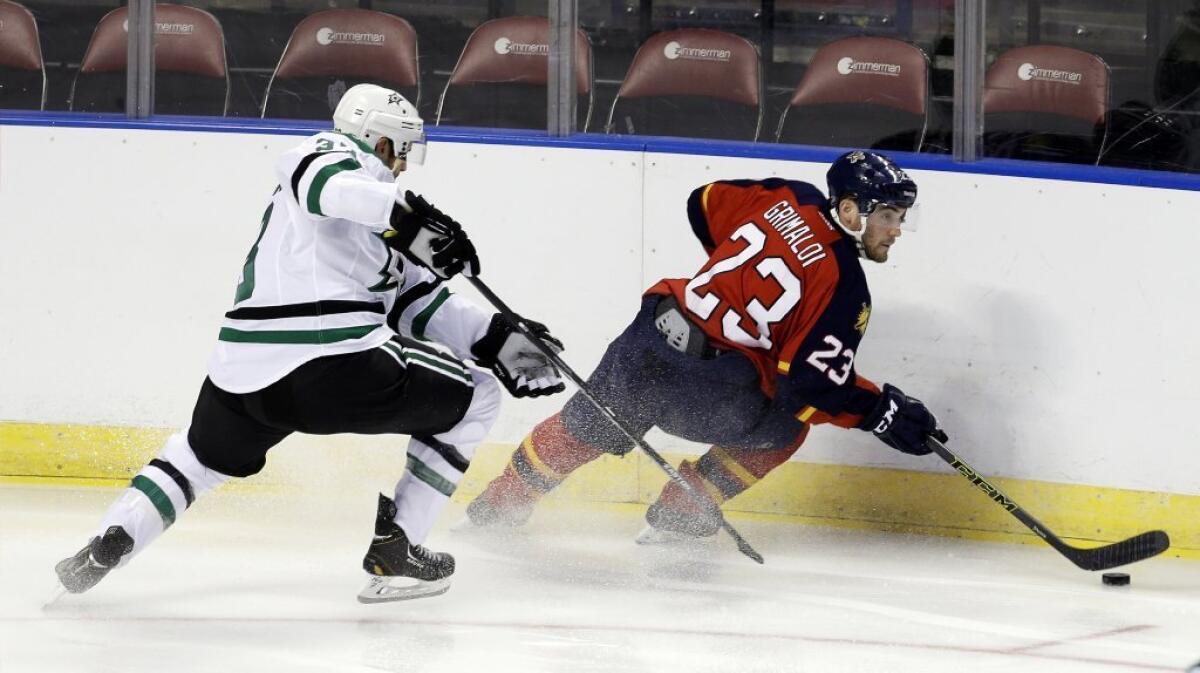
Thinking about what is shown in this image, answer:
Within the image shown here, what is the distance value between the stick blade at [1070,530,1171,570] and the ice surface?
0.05m

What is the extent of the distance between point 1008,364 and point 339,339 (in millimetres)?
1592

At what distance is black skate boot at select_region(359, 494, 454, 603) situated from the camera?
3.21m

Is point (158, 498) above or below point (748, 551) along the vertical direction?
above

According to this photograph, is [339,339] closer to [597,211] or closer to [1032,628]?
[597,211]

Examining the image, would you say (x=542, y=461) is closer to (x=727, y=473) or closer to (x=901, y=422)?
(x=727, y=473)

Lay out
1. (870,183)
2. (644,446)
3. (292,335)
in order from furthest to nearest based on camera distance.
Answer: (644,446) < (870,183) < (292,335)

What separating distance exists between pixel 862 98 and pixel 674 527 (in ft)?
3.71

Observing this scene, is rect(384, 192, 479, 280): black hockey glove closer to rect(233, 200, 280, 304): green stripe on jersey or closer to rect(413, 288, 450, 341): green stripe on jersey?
rect(233, 200, 280, 304): green stripe on jersey

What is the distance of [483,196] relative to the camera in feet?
13.5

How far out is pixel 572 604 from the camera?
327cm

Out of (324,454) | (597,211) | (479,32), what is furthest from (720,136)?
(324,454)

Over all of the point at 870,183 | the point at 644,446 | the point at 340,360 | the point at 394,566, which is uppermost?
the point at 870,183


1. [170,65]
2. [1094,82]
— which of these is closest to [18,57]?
[170,65]

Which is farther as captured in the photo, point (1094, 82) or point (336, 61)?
point (336, 61)
